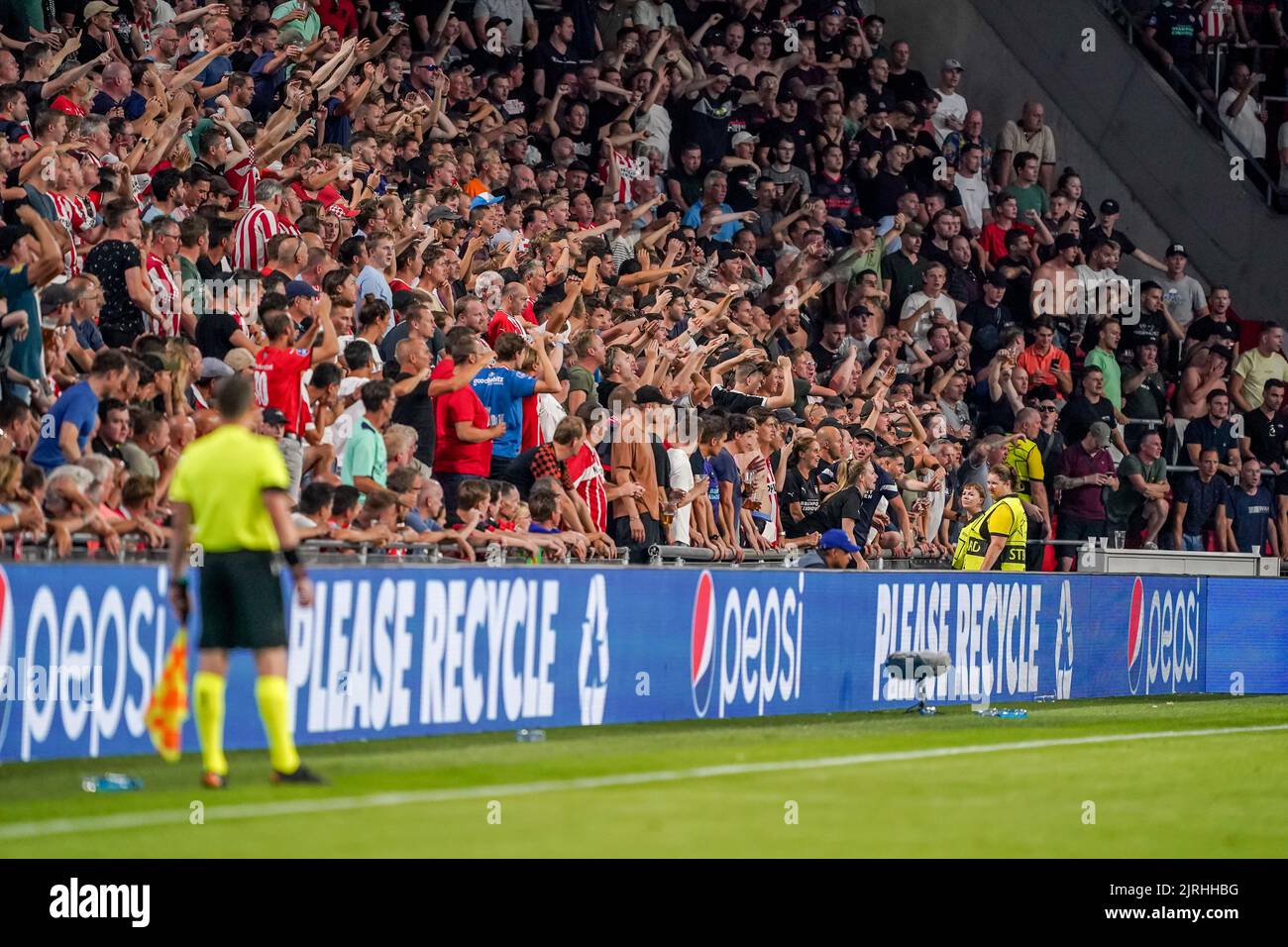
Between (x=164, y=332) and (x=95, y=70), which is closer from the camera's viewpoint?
(x=164, y=332)

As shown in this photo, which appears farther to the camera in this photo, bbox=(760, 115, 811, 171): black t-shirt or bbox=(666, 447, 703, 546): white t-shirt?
bbox=(760, 115, 811, 171): black t-shirt

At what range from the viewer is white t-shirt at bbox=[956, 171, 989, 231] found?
26547 mm

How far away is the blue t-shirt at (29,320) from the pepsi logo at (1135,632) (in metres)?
11.1

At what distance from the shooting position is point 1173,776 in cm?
1318

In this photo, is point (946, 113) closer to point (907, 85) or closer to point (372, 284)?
point (907, 85)

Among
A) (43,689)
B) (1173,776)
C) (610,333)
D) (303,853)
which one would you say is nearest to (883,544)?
(610,333)

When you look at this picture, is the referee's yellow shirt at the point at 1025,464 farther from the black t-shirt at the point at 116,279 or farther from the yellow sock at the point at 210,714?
the yellow sock at the point at 210,714

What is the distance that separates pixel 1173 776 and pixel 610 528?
5.04 m

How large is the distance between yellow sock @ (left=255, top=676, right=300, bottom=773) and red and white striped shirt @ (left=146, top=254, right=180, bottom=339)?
15.4 ft

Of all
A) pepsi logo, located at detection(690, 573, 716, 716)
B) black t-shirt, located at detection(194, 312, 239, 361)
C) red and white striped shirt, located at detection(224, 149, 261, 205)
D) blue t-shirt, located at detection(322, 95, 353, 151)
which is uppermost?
blue t-shirt, located at detection(322, 95, 353, 151)

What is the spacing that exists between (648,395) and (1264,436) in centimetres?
1116

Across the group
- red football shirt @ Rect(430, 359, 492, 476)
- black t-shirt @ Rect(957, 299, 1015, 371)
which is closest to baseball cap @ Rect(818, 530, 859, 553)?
red football shirt @ Rect(430, 359, 492, 476)

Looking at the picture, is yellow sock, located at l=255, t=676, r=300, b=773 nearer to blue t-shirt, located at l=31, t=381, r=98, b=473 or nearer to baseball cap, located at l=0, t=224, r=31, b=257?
blue t-shirt, located at l=31, t=381, r=98, b=473
